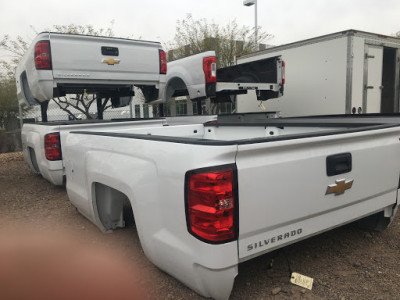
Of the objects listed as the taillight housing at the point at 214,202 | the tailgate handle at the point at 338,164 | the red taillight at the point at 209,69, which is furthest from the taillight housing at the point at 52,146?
the tailgate handle at the point at 338,164

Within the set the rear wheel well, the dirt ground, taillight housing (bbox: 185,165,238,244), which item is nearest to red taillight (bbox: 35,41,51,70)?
the dirt ground

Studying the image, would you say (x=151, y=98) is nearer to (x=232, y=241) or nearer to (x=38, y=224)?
(x=38, y=224)

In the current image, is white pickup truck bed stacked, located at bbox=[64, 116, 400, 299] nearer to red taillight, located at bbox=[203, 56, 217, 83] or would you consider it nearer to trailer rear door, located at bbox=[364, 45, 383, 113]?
red taillight, located at bbox=[203, 56, 217, 83]

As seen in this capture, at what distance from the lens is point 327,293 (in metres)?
2.45

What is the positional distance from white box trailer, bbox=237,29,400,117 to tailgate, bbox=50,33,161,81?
347cm

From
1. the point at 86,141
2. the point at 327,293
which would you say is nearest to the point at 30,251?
the point at 86,141

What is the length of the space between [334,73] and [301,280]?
5.74 metres

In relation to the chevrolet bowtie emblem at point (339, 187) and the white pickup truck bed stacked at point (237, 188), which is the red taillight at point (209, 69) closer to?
the white pickup truck bed stacked at point (237, 188)

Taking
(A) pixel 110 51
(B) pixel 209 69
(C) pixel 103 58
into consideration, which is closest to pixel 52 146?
(C) pixel 103 58

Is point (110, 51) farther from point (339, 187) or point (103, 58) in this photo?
point (339, 187)

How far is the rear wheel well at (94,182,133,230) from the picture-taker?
3.24 meters

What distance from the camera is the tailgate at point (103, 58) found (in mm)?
5552

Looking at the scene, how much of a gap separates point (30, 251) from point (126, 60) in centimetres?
386

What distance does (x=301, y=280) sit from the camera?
2582mm
